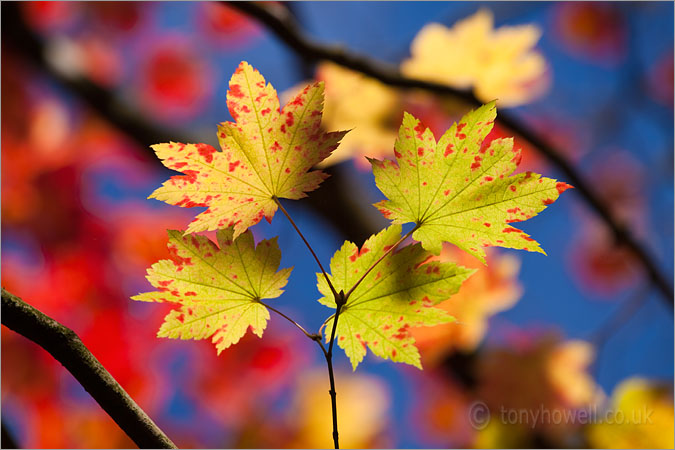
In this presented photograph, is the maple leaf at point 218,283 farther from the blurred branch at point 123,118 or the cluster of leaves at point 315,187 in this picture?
the blurred branch at point 123,118

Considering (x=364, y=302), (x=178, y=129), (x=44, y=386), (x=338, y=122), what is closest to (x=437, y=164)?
(x=364, y=302)

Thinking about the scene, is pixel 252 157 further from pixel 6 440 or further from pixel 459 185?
pixel 6 440

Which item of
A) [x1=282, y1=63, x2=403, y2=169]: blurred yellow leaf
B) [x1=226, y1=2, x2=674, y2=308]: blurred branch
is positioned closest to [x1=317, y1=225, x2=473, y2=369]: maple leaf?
[x1=226, y1=2, x2=674, y2=308]: blurred branch

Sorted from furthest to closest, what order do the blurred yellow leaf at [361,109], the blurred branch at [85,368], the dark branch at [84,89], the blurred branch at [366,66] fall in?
the dark branch at [84,89], the blurred yellow leaf at [361,109], the blurred branch at [366,66], the blurred branch at [85,368]

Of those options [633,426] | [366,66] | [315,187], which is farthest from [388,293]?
[633,426]

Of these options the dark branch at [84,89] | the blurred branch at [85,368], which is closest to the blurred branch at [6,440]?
the blurred branch at [85,368]

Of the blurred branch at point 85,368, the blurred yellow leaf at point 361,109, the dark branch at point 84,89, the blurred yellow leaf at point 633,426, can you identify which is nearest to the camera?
the blurred branch at point 85,368
